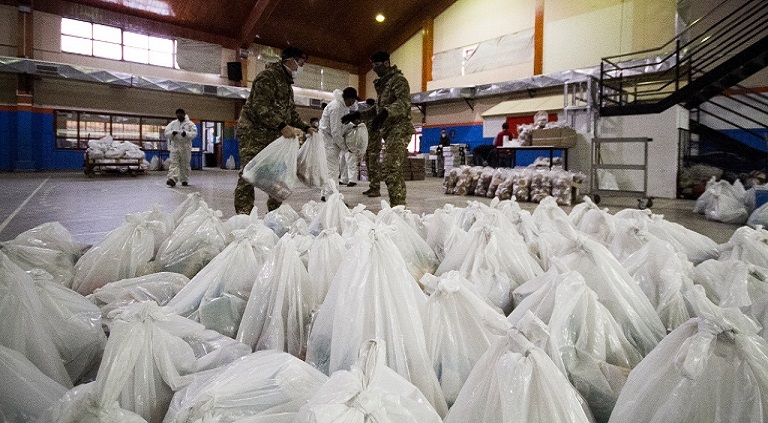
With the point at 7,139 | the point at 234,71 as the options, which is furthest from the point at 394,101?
the point at 7,139

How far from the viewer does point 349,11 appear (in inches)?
625

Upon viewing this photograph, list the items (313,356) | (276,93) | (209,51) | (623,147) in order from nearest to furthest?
(313,356)
(276,93)
(623,147)
(209,51)

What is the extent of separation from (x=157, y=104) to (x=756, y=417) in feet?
57.7

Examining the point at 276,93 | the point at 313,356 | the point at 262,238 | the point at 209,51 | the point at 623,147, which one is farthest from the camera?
the point at 209,51

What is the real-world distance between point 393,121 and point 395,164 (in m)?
0.54

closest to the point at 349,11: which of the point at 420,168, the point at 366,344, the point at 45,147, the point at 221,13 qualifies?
the point at 221,13

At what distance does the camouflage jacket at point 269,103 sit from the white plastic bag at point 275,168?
0.37 meters

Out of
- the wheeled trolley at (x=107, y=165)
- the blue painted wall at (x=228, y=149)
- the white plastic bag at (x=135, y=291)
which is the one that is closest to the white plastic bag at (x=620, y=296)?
the white plastic bag at (x=135, y=291)

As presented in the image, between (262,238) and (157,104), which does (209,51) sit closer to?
(157,104)

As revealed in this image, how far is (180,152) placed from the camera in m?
8.63

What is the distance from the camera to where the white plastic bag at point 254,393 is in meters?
0.79

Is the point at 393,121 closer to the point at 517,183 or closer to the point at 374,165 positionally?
the point at 374,165

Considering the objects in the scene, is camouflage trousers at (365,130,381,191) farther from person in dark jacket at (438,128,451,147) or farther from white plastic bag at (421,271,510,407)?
person in dark jacket at (438,128,451,147)

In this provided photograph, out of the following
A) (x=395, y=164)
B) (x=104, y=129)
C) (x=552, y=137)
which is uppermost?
(x=104, y=129)
